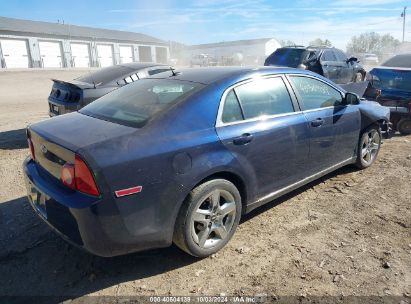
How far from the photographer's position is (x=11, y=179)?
502 cm

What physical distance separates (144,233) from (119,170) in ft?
1.80

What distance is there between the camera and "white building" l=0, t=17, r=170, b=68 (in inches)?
1400

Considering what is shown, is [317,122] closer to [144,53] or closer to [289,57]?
[289,57]

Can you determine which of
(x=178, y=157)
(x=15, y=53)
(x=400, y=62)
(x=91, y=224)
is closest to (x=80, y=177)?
(x=91, y=224)

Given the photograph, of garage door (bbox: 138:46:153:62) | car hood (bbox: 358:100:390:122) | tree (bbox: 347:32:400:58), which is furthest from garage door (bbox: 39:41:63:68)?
tree (bbox: 347:32:400:58)

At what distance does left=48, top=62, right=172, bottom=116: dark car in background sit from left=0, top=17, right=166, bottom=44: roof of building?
33.6 meters

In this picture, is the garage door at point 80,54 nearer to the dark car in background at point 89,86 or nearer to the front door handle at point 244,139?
the dark car in background at point 89,86

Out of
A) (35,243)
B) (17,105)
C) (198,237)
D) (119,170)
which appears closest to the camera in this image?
(119,170)

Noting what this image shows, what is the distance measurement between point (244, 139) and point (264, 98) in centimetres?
64

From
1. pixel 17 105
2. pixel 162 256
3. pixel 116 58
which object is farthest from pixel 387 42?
pixel 162 256

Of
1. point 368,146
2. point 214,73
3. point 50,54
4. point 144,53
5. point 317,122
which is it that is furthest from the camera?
point 144,53

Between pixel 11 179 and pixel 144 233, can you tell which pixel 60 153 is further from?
pixel 11 179

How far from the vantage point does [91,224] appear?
248 centimetres

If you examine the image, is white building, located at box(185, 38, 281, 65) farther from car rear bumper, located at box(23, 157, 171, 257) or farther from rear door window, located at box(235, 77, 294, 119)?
car rear bumper, located at box(23, 157, 171, 257)
